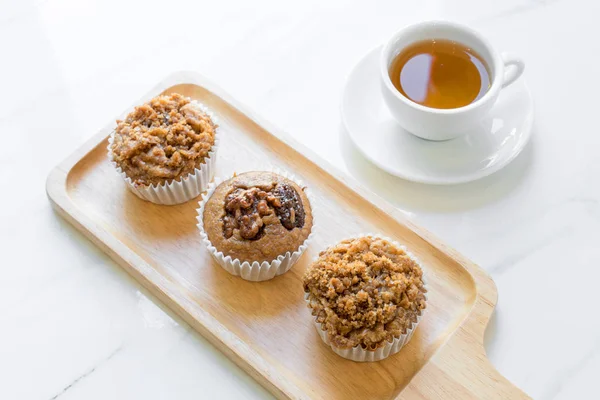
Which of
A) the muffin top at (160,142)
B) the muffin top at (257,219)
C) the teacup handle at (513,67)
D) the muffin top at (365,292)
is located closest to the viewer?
the muffin top at (365,292)

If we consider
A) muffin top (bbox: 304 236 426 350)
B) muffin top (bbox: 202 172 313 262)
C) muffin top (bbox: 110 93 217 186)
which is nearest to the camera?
muffin top (bbox: 304 236 426 350)

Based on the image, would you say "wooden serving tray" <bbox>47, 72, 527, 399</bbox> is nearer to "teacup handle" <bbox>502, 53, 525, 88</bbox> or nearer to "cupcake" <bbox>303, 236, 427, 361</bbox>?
"cupcake" <bbox>303, 236, 427, 361</bbox>

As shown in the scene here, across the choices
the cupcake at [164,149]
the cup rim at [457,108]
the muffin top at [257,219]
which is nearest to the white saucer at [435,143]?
the cup rim at [457,108]

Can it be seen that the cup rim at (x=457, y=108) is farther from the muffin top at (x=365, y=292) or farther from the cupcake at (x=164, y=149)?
the cupcake at (x=164, y=149)

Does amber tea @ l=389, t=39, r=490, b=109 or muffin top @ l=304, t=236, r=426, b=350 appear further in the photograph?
amber tea @ l=389, t=39, r=490, b=109

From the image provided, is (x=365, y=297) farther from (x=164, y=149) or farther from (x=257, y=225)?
(x=164, y=149)

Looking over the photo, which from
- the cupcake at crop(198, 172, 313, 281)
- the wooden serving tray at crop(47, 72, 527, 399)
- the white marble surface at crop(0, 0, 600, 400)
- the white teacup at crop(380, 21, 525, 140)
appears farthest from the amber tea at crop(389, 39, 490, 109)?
the cupcake at crop(198, 172, 313, 281)

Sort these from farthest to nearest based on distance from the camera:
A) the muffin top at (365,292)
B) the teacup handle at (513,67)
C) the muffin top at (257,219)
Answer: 1. the teacup handle at (513,67)
2. the muffin top at (257,219)
3. the muffin top at (365,292)

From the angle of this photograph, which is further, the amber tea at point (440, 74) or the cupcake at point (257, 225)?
the amber tea at point (440, 74)
